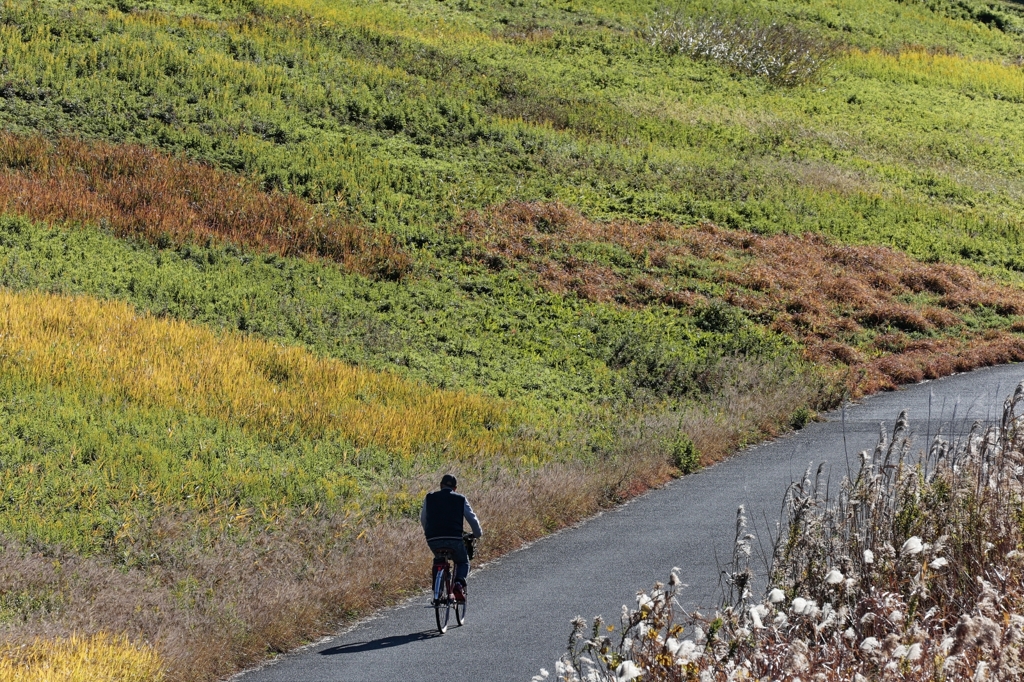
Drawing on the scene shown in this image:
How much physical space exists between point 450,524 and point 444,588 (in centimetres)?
69

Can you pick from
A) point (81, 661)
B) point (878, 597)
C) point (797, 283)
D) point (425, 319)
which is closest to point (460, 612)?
point (81, 661)

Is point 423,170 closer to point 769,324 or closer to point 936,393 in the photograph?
point 769,324

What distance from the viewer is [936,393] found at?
25.3 metres

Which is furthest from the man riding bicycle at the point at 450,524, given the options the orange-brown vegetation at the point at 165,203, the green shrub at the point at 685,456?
the orange-brown vegetation at the point at 165,203

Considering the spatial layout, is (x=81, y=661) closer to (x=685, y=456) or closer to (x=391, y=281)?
(x=685, y=456)

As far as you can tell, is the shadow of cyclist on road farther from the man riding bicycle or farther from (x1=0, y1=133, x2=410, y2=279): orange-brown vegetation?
(x1=0, y1=133, x2=410, y2=279): orange-brown vegetation

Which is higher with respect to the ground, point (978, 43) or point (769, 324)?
point (978, 43)

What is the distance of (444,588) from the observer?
1250cm

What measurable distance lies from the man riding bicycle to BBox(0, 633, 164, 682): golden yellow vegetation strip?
325cm

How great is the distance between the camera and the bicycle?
40.7 ft

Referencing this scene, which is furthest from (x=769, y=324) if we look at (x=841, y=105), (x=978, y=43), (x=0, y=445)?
(x=978, y=43)

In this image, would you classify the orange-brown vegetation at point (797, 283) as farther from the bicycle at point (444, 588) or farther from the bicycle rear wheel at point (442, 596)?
the bicycle rear wheel at point (442, 596)

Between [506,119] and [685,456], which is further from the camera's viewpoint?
[506,119]

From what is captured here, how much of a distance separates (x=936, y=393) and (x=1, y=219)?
20.6 metres
